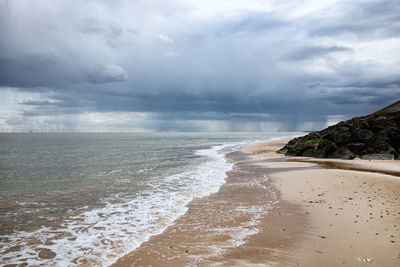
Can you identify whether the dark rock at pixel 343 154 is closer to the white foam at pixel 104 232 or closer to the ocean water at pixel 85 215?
the ocean water at pixel 85 215

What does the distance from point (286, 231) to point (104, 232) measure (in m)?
6.45

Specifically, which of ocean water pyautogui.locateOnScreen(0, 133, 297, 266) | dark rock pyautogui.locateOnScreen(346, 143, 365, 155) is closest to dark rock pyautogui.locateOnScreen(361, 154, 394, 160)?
dark rock pyautogui.locateOnScreen(346, 143, 365, 155)

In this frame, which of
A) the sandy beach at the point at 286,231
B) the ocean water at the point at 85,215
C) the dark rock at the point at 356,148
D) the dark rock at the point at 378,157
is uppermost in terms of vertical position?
the dark rock at the point at 356,148

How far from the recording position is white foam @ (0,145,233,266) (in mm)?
6989

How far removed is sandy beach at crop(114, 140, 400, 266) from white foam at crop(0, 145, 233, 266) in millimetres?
702

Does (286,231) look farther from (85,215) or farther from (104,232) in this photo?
(85,215)

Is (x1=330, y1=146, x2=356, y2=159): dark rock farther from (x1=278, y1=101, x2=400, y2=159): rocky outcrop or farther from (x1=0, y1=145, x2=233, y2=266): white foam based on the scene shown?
(x1=0, y1=145, x2=233, y2=266): white foam

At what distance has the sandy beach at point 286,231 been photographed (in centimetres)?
619

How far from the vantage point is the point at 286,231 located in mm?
7977

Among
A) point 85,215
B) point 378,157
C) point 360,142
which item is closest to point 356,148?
point 360,142

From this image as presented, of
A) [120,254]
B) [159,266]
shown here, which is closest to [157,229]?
[120,254]

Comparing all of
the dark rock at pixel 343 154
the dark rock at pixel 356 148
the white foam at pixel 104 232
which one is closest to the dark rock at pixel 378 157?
the dark rock at pixel 343 154

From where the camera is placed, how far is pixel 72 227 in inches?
372

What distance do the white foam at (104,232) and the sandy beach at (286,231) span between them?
702 millimetres
